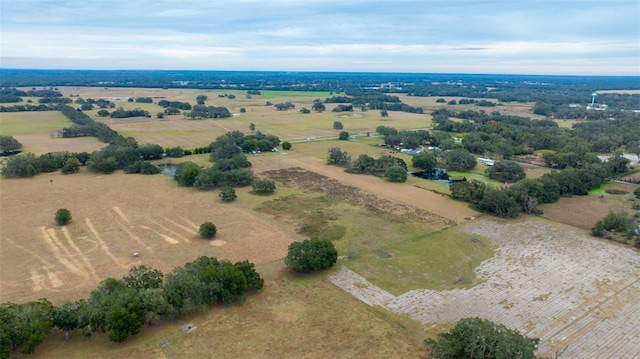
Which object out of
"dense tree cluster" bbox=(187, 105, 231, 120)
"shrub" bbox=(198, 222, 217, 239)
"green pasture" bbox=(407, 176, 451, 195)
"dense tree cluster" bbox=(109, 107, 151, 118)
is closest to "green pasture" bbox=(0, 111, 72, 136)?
"dense tree cluster" bbox=(109, 107, 151, 118)

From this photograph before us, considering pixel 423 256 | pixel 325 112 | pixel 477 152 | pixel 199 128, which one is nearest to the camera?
pixel 423 256

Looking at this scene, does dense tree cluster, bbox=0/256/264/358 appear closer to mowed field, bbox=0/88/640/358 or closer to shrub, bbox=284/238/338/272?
mowed field, bbox=0/88/640/358

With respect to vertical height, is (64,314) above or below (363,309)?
above

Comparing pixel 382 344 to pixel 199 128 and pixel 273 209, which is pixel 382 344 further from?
pixel 199 128

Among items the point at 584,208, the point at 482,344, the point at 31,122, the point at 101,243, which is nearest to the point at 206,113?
the point at 31,122

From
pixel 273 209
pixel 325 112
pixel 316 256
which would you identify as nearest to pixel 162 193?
pixel 273 209

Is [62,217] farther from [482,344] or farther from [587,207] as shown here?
[587,207]
